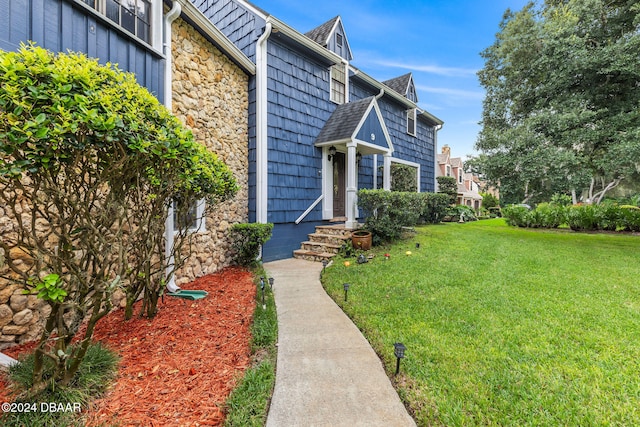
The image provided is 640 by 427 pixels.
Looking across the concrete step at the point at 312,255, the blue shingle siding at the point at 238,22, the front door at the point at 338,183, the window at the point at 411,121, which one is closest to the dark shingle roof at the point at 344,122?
the front door at the point at 338,183

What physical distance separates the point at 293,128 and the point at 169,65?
10.8ft

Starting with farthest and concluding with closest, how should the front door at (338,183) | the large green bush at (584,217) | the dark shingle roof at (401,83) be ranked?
the dark shingle roof at (401,83) → the large green bush at (584,217) → the front door at (338,183)

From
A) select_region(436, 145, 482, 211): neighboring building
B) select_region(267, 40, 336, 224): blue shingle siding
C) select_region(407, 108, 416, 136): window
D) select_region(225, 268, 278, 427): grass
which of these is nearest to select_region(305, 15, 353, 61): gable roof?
select_region(267, 40, 336, 224): blue shingle siding

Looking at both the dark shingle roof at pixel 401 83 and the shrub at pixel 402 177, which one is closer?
the shrub at pixel 402 177

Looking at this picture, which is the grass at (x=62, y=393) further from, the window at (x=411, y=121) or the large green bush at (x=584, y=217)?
the large green bush at (x=584, y=217)

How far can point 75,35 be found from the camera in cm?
336

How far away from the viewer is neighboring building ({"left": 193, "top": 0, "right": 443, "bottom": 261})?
6.59 meters

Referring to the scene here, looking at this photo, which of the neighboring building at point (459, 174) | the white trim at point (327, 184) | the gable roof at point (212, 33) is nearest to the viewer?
the gable roof at point (212, 33)

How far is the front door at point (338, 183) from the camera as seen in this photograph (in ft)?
29.7

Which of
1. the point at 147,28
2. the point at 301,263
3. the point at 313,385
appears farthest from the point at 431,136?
the point at 313,385

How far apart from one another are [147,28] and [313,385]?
5.53m

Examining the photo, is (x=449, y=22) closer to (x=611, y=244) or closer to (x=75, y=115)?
(x=611, y=244)

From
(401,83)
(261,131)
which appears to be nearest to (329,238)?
(261,131)

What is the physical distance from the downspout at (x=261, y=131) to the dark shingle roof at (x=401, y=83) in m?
7.66
